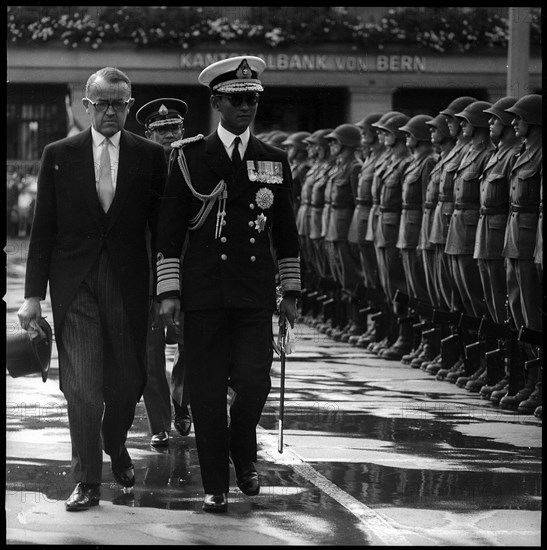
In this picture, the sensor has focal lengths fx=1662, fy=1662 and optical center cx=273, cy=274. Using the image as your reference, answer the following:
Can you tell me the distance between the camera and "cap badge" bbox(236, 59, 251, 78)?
719 centimetres

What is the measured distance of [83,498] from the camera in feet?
23.2

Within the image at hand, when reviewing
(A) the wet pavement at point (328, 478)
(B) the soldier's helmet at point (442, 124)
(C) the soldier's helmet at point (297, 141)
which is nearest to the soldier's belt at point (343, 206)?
(B) the soldier's helmet at point (442, 124)

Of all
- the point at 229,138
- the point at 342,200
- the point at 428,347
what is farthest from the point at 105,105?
the point at 342,200

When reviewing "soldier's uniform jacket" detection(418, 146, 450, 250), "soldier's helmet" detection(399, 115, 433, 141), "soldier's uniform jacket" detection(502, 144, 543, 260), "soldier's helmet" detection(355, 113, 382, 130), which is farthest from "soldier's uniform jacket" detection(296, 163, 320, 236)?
"soldier's uniform jacket" detection(502, 144, 543, 260)

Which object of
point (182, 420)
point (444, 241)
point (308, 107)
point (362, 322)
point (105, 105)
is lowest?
point (182, 420)

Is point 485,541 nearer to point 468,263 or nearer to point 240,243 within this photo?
point 240,243

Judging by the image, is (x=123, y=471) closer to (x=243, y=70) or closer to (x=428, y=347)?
(x=243, y=70)

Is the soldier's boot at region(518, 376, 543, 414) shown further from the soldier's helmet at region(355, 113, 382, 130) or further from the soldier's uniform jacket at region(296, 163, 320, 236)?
the soldier's uniform jacket at region(296, 163, 320, 236)

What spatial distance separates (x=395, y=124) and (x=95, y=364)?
7.58 m

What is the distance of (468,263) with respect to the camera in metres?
12.0

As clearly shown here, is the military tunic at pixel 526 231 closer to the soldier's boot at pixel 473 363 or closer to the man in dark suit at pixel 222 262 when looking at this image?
the soldier's boot at pixel 473 363

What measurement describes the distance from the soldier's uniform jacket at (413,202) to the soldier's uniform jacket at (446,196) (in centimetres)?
93

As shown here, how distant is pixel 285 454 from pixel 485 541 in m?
2.43

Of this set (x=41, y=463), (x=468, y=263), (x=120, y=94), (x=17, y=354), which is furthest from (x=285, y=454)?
(x=468, y=263)
